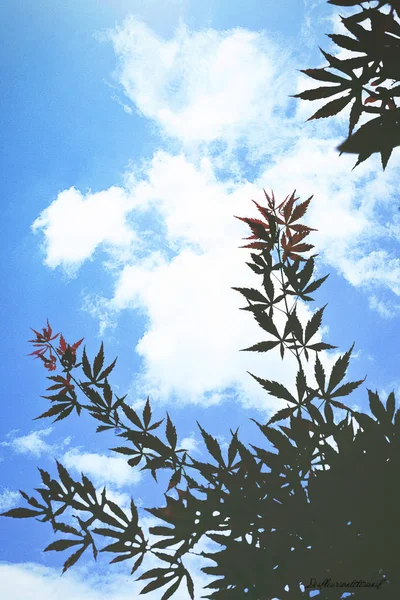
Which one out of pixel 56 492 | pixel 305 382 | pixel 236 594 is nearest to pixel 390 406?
pixel 305 382

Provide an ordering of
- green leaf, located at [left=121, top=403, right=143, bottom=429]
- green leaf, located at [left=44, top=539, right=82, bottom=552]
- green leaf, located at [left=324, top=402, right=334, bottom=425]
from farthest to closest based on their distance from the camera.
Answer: green leaf, located at [left=121, top=403, right=143, bottom=429] → green leaf, located at [left=324, top=402, right=334, bottom=425] → green leaf, located at [left=44, top=539, right=82, bottom=552]

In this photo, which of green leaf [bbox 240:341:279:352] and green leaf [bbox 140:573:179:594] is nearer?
green leaf [bbox 140:573:179:594]

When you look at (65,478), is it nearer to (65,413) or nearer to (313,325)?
(65,413)

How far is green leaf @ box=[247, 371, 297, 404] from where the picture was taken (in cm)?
224

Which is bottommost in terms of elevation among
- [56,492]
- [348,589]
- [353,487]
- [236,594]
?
[348,589]

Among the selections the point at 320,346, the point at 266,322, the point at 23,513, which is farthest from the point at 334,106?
the point at 23,513

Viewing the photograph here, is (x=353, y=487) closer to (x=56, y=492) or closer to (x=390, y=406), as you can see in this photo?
(x=390, y=406)

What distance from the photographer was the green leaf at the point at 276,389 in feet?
7.36

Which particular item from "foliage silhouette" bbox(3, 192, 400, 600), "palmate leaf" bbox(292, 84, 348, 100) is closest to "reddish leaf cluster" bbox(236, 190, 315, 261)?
"foliage silhouette" bbox(3, 192, 400, 600)

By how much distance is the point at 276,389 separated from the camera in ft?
7.43

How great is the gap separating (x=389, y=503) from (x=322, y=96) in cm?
152

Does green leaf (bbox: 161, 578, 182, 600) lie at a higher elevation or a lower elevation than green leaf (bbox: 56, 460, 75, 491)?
lower

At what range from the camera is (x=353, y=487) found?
1.71 metres

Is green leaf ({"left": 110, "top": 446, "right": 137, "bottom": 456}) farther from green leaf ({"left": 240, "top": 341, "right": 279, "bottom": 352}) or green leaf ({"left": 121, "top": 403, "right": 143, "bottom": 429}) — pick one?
green leaf ({"left": 240, "top": 341, "right": 279, "bottom": 352})
